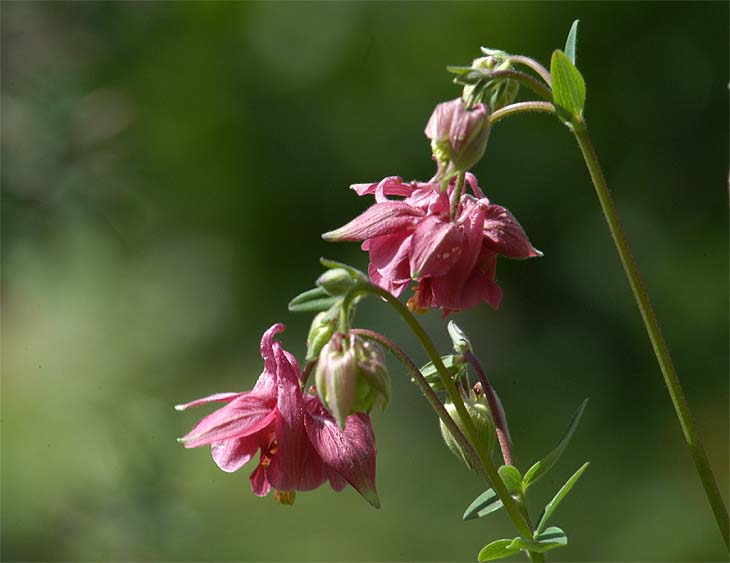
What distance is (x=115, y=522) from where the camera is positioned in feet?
12.1

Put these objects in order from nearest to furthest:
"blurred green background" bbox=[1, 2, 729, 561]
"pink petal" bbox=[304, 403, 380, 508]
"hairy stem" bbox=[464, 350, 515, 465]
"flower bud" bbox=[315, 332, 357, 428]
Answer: "flower bud" bbox=[315, 332, 357, 428], "pink petal" bbox=[304, 403, 380, 508], "hairy stem" bbox=[464, 350, 515, 465], "blurred green background" bbox=[1, 2, 729, 561]

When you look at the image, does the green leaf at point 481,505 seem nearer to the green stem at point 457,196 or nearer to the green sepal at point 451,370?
the green sepal at point 451,370

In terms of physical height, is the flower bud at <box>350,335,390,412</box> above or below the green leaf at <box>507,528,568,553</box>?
above

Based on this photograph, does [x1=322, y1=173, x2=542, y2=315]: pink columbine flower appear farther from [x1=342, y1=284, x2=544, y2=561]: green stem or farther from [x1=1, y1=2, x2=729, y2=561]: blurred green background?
[x1=1, y1=2, x2=729, y2=561]: blurred green background

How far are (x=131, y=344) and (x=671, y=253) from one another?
10.1 ft

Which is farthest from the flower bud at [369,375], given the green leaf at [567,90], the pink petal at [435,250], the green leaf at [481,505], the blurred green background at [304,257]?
the blurred green background at [304,257]

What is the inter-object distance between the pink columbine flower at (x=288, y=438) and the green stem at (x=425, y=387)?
0.12 metres

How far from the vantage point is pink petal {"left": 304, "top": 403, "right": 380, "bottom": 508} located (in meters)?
1.29

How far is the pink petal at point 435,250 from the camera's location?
1336 millimetres

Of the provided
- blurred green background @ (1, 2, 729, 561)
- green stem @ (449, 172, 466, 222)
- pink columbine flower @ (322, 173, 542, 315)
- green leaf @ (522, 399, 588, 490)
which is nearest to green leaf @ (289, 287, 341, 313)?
pink columbine flower @ (322, 173, 542, 315)

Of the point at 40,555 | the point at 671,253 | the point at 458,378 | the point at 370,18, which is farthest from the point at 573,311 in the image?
the point at 458,378

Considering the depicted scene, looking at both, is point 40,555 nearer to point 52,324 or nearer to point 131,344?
point 131,344

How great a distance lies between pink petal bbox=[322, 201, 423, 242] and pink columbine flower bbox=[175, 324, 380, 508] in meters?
0.19

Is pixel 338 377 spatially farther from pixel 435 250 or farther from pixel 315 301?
pixel 435 250
